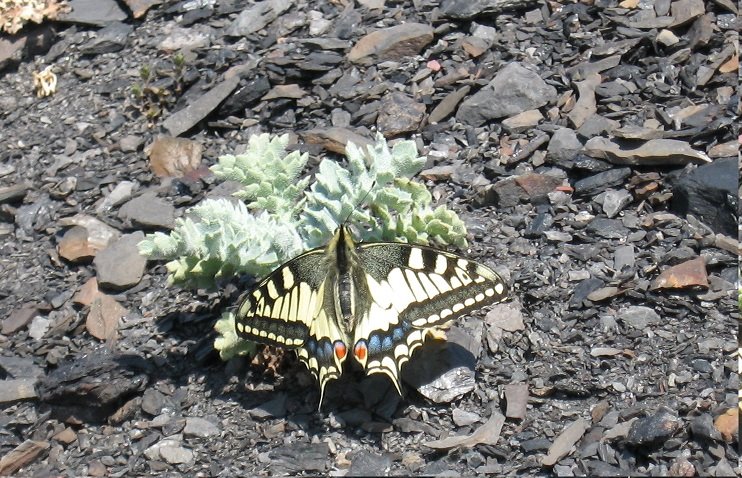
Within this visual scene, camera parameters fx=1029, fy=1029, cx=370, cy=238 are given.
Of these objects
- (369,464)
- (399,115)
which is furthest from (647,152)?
(369,464)

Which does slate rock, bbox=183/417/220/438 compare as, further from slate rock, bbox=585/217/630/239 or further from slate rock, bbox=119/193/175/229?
slate rock, bbox=585/217/630/239

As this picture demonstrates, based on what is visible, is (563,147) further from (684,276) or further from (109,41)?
(109,41)

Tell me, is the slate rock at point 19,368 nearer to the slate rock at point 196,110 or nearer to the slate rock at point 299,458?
the slate rock at point 299,458

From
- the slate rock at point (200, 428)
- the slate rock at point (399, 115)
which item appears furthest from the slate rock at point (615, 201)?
the slate rock at point (200, 428)

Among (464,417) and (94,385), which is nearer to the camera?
(464,417)

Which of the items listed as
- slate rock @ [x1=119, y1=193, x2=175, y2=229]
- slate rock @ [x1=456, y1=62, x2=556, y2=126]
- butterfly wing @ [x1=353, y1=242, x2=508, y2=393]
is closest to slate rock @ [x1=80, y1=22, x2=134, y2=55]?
slate rock @ [x1=119, y1=193, x2=175, y2=229]
